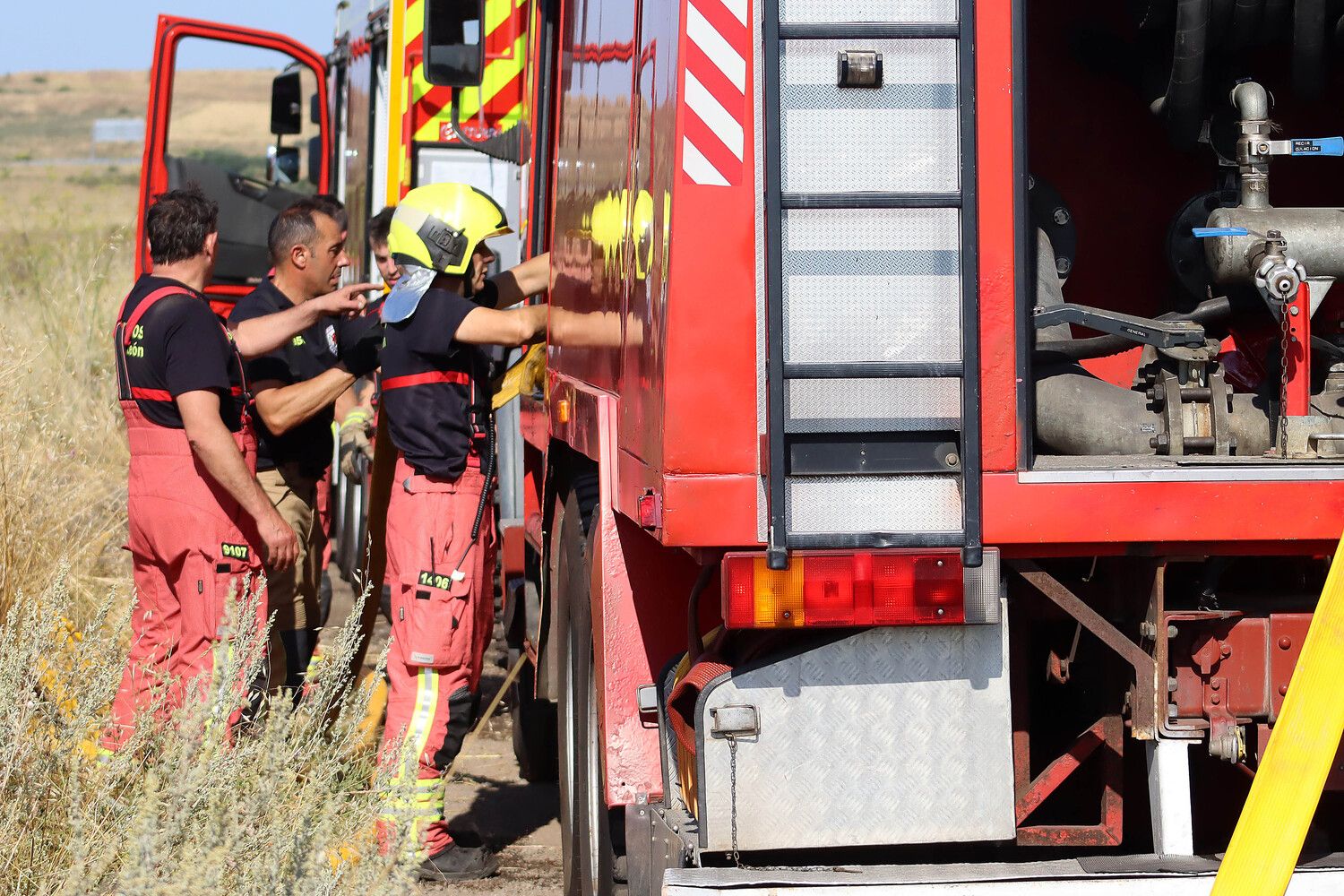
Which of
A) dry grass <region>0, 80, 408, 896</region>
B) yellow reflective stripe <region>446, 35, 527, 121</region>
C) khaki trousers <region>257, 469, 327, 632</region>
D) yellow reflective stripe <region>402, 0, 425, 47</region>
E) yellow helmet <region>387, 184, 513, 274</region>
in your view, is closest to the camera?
dry grass <region>0, 80, 408, 896</region>

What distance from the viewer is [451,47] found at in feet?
17.2

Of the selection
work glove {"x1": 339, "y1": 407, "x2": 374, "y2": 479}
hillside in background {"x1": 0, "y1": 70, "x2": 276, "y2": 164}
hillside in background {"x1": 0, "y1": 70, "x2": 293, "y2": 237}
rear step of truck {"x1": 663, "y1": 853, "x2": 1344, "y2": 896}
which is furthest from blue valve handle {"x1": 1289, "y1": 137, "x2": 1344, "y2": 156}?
hillside in background {"x1": 0, "y1": 70, "x2": 276, "y2": 164}

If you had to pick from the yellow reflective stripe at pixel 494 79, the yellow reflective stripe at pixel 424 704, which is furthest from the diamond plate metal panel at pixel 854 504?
the yellow reflective stripe at pixel 494 79

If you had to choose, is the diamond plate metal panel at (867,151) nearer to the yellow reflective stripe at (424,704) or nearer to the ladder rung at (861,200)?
the ladder rung at (861,200)

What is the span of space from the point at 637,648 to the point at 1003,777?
98cm

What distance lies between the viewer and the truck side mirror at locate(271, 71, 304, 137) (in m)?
10.7

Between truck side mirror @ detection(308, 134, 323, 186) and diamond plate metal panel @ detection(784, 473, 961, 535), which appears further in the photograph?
truck side mirror @ detection(308, 134, 323, 186)

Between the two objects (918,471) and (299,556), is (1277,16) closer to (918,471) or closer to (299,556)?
(918,471)

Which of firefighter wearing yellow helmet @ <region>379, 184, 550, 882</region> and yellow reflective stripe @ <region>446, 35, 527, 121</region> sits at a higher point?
yellow reflective stripe @ <region>446, 35, 527, 121</region>

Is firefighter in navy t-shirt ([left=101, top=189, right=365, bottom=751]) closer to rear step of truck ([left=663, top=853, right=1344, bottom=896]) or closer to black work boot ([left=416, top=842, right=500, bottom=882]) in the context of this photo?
black work boot ([left=416, top=842, right=500, bottom=882])

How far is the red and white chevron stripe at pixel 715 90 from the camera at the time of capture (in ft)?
8.80

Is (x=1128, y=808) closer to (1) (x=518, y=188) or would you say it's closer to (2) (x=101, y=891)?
(2) (x=101, y=891)

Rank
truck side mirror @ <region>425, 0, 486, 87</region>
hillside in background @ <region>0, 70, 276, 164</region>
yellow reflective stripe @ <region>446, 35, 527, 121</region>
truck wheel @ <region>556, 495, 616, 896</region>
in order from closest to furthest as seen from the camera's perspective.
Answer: truck wheel @ <region>556, 495, 616, 896</region>, truck side mirror @ <region>425, 0, 486, 87</region>, yellow reflective stripe @ <region>446, 35, 527, 121</region>, hillside in background @ <region>0, 70, 276, 164</region>

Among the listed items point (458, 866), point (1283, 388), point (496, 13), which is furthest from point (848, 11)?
point (496, 13)
